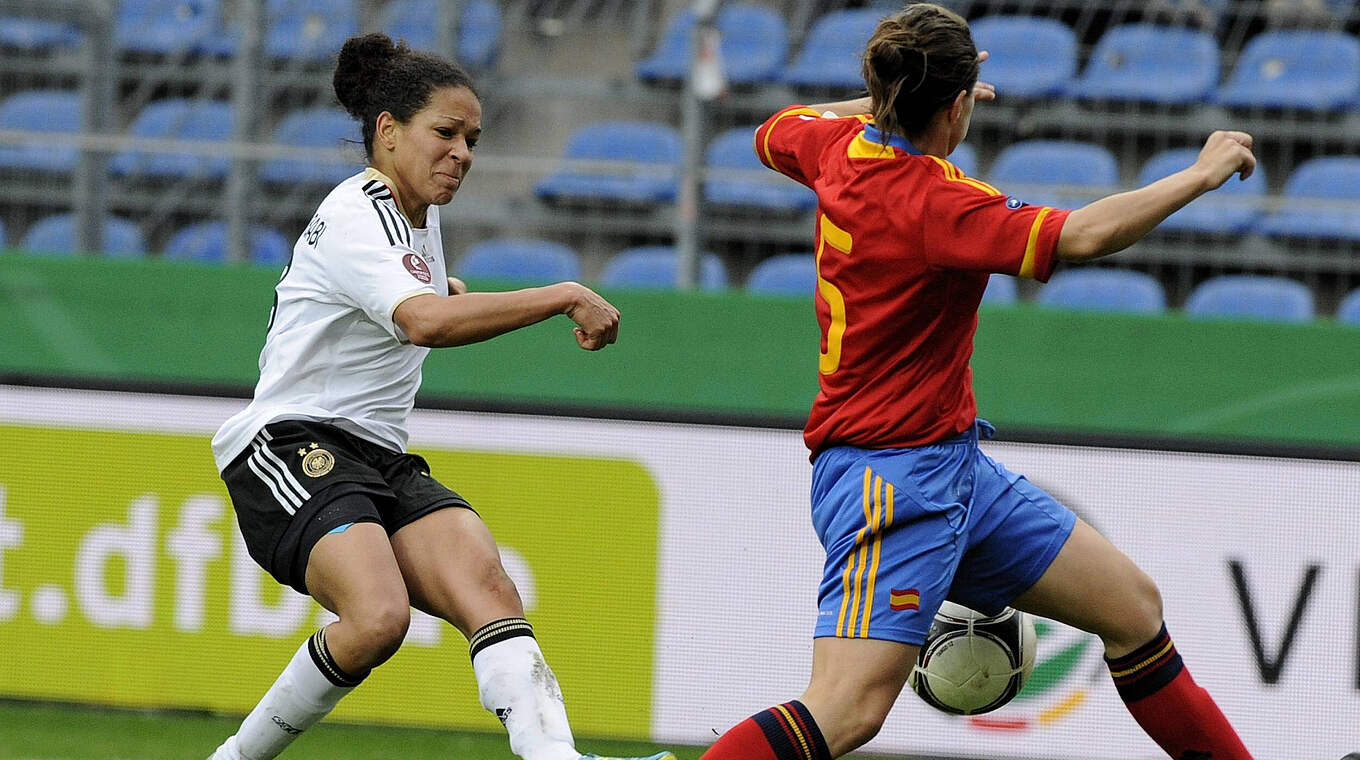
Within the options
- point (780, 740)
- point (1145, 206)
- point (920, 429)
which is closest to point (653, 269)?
point (920, 429)

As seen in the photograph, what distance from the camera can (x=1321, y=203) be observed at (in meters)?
6.95

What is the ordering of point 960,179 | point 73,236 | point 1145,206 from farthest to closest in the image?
point 73,236
point 960,179
point 1145,206

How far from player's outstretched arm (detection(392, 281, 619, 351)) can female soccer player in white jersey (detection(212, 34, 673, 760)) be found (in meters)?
0.06

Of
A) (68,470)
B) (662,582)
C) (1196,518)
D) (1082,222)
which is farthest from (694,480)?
(1082,222)

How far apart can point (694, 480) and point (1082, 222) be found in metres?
3.07

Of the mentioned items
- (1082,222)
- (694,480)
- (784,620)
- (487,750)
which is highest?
(1082,222)

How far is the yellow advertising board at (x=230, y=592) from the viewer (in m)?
6.00

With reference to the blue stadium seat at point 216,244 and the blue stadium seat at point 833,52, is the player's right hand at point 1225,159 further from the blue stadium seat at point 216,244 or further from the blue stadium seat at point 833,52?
the blue stadium seat at point 216,244

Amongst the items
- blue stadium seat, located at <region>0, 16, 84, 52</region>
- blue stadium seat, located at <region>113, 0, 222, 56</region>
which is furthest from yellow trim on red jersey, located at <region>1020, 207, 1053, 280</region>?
blue stadium seat, located at <region>0, 16, 84, 52</region>

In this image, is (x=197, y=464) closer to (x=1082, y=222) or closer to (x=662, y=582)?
(x=662, y=582)

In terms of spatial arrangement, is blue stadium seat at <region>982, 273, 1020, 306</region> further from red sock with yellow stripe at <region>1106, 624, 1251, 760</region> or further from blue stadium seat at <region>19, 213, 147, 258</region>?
blue stadium seat at <region>19, 213, 147, 258</region>

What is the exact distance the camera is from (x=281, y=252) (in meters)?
7.54

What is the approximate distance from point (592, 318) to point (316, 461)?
2.81ft

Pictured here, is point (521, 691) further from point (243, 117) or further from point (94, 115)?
point (94, 115)
